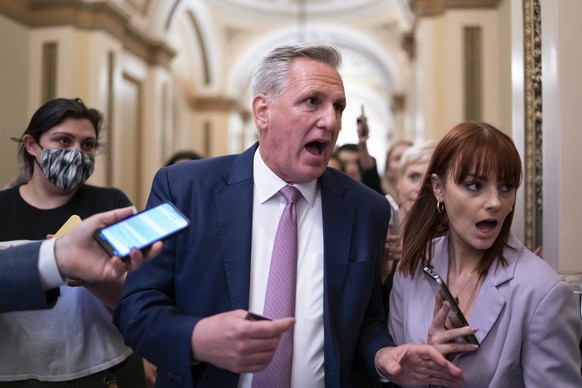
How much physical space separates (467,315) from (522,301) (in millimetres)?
191

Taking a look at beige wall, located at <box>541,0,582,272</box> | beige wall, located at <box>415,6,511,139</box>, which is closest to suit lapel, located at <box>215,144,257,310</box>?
beige wall, located at <box>541,0,582,272</box>

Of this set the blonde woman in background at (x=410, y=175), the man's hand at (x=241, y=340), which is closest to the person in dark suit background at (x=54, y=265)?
the man's hand at (x=241, y=340)

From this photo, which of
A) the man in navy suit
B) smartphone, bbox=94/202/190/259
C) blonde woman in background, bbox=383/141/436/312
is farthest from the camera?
blonde woman in background, bbox=383/141/436/312

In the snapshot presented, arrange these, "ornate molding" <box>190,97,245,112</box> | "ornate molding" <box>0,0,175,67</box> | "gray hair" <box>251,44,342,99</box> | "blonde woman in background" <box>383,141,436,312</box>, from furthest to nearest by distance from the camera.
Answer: "ornate molding" <box>190,97,245,112</box>, "ornate molding" <box>0,0,175,67</box>, "blonde woman in background" <box>383,141,436,312</box>, "gray hair" <box>251,44,342,99</box>

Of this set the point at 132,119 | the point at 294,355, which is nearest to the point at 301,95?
the point at 294,355

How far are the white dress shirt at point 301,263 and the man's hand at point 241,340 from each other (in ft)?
1.14

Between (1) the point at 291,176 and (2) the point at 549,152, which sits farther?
(2) the point at 549,152

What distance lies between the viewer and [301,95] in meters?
2.02

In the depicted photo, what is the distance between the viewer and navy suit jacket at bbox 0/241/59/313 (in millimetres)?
1590

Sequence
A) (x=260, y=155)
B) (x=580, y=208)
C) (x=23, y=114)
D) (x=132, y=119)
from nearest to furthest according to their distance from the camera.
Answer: (x=260, y=155) → (x=580, y=208) → (x=23, y=114) → (x=132, y=119)

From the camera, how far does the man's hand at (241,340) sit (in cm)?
154

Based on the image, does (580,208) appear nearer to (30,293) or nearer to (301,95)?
(301,95)

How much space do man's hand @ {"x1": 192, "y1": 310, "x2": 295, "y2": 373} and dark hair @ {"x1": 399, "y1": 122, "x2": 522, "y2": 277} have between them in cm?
78

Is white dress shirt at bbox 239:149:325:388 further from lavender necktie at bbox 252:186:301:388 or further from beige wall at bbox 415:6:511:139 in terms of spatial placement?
beige wall at bbox 415:6:511:139
